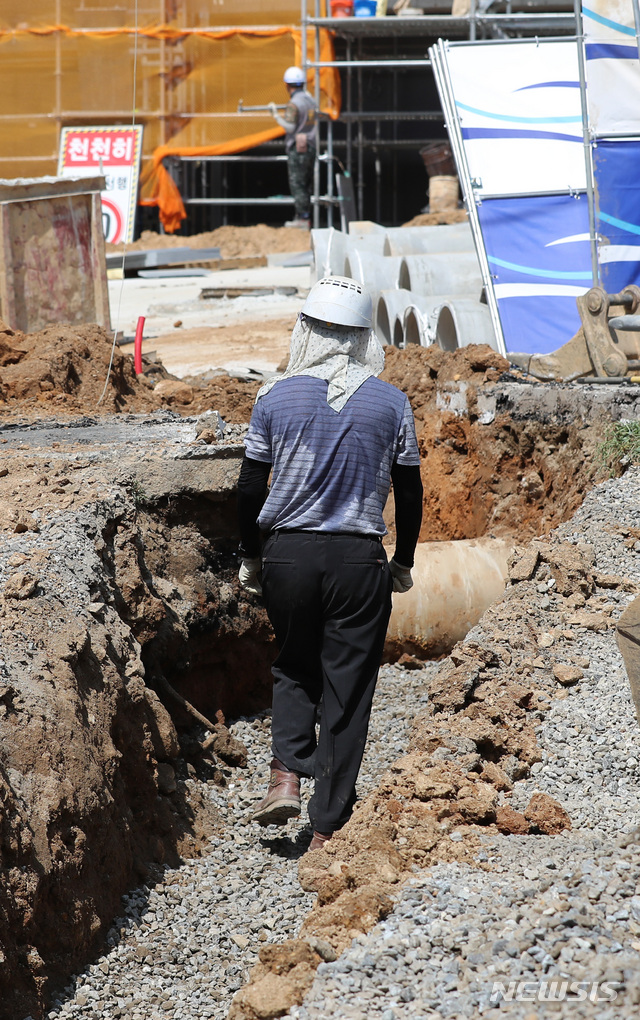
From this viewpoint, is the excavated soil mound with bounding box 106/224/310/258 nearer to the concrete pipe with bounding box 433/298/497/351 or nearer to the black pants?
the concrete pipe with bounding box 433/298/497/351

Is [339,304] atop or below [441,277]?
atop

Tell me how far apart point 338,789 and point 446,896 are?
90cm

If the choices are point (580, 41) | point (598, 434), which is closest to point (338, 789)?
point (598, 434)

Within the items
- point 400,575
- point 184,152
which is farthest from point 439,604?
point 184,152

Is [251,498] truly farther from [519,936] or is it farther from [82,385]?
[82,385]

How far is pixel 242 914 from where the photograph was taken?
140 inches

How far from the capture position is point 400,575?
3850 mm

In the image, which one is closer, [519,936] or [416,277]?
[519,936]

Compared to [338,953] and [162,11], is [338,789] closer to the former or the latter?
[338,953]

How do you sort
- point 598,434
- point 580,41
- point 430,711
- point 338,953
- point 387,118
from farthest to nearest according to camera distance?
1. point 387,118
2. point 580,41
3. point 598,434
4. point 430,711
5. point 338,953

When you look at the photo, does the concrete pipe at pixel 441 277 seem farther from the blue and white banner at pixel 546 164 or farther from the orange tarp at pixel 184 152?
the orange tarp at pixel 184 152

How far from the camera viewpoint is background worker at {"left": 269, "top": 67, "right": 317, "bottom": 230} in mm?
14641

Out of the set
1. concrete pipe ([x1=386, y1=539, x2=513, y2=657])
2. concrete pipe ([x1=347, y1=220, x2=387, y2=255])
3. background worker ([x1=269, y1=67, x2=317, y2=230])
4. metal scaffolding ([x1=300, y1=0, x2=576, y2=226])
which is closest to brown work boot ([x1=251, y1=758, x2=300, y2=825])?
concrete pipe ([x1=386, y1=539, x2=513, y2=657])

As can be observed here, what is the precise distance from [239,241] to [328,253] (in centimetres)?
546
